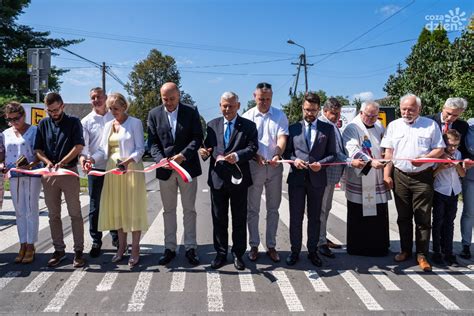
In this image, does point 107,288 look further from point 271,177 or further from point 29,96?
point 29,96

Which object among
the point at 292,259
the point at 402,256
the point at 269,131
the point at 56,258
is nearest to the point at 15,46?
the point at 56,258

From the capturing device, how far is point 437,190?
194 inches

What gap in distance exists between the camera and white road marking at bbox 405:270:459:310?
3.76 meters

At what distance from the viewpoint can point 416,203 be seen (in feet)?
16.0

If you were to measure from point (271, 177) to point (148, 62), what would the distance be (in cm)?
4927

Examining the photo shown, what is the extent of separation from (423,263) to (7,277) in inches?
195

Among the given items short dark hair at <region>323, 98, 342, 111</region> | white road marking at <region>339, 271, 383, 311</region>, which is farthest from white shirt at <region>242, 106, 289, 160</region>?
white road marking at <region>339, 271, 383, 311</region>

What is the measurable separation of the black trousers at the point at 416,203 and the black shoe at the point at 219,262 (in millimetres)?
2350

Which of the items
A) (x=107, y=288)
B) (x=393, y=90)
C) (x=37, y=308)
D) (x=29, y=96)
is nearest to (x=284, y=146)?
(x=107, y=288)

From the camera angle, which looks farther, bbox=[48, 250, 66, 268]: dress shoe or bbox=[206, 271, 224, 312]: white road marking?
bbox=[48, 250, 66, 268]: dress shoe

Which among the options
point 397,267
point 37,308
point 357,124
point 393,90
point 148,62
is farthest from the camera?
point 148,62

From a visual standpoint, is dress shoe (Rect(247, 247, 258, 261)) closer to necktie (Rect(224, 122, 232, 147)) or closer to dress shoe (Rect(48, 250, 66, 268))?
necktie (Rect(224, 122, 232, 147))

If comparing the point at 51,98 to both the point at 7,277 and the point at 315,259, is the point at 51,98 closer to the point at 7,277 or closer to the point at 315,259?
the point at 7,277

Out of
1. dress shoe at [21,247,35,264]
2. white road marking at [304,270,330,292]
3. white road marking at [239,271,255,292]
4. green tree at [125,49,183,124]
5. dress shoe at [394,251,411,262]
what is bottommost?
white road marking at [304,270,330,292]
